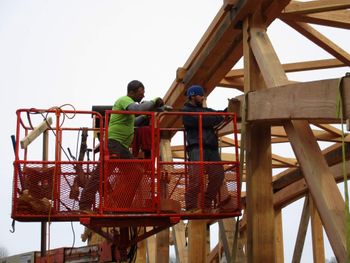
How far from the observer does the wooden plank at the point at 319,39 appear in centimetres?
1061

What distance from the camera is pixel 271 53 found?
27.7 ft

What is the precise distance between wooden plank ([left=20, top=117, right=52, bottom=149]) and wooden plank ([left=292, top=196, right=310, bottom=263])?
Answer: 27.0 ft

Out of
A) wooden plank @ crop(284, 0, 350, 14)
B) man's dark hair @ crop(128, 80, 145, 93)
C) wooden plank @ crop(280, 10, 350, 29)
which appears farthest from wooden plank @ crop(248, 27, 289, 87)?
man's dark hair @ crop(128, 80, 145, 93)

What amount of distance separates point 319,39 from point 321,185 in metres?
4.81

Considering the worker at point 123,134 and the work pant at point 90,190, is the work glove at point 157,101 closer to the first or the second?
the worker at point 123,134

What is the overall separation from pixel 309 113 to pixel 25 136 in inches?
162

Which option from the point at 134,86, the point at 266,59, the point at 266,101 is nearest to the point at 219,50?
the point at 134,86

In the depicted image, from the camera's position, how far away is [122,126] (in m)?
9.26

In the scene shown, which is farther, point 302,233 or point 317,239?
point 317,239

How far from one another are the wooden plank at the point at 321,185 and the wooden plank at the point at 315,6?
247 cm

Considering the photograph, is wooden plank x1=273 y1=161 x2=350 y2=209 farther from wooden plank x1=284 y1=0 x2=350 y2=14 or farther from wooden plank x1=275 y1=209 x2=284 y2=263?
wooden plank x1=284 y1=0 x2=350 y2=14

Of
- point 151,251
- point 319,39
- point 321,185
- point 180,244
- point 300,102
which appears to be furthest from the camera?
point 151,251

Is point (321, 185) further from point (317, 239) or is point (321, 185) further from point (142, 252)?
point (142, 252)

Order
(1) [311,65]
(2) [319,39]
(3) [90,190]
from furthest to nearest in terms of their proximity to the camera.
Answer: (1) [311,65], (2) [319,39], (3) [90,190]
